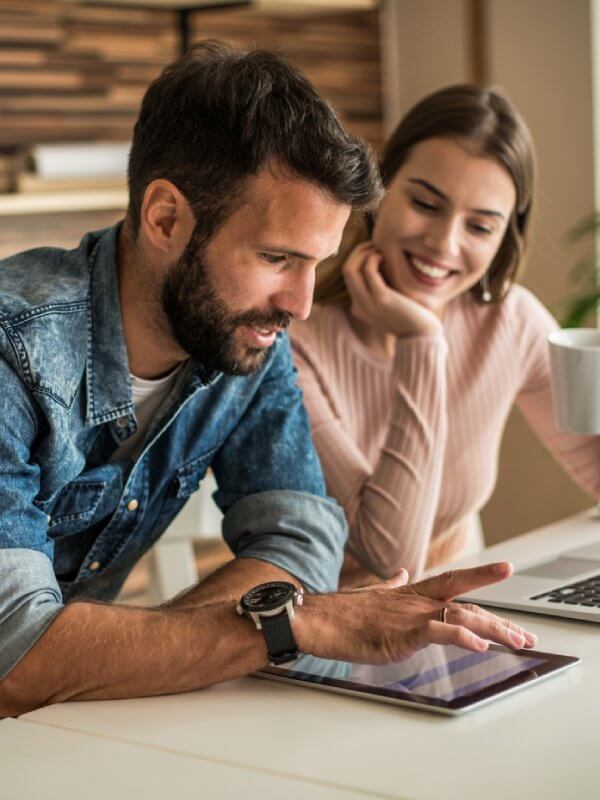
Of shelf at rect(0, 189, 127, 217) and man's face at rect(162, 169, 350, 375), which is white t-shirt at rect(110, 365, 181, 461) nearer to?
man's face at rect(162, 169, 350, 375)

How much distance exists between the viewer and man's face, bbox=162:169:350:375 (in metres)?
1.33

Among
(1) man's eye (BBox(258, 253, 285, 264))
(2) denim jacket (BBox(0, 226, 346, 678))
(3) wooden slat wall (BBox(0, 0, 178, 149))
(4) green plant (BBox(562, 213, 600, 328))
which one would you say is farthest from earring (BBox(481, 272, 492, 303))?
(3) wooden slat wall (BBox(0, 0, 178, 149))

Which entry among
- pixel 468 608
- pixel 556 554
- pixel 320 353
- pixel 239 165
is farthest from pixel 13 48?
pixel 468 608

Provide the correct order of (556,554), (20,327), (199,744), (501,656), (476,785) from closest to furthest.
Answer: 1. (476,785)
2. (199,744)
3. (501,656)
4. (20,327)
5. (556,554)

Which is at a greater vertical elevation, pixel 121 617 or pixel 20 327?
pixel 20 327

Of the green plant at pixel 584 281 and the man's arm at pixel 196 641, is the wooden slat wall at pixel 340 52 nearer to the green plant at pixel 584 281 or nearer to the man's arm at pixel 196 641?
the green plant at pixel 584 281

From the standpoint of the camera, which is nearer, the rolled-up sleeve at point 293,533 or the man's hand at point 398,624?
the man's hand at point 398,624

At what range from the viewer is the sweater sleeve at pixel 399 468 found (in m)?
1.75

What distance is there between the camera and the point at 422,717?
3.29 ft

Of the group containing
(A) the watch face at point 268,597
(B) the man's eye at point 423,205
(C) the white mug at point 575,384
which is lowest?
(A) the watch face at point 268,597

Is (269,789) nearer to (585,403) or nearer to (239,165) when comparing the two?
(239,165)

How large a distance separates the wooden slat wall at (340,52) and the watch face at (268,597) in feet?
7.87

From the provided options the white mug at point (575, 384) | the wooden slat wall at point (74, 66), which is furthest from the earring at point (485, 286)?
the wooden slat wall at point (74, 66)

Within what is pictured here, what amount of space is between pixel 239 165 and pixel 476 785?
0.74 meters
